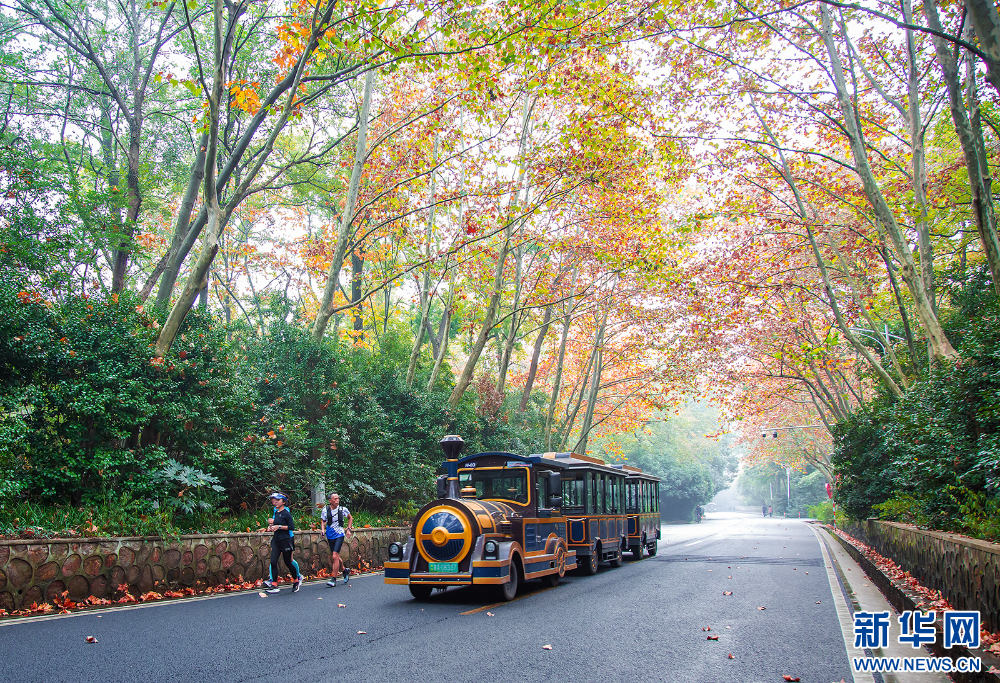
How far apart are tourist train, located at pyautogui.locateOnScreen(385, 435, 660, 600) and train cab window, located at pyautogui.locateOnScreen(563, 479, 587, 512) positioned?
0.07 feet

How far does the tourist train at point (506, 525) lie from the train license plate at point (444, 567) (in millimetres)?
15

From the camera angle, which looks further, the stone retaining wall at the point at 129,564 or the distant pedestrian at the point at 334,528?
the distant pedestrian at the point at 334,528

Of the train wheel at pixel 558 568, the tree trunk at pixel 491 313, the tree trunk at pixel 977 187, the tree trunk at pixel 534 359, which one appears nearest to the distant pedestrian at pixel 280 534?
the train wheel at pixel 558 568

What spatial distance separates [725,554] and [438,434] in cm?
960

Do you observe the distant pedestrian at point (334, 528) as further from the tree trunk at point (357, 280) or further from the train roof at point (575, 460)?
the tree trunk at point (357, 280)

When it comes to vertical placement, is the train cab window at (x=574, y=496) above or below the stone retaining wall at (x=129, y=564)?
above

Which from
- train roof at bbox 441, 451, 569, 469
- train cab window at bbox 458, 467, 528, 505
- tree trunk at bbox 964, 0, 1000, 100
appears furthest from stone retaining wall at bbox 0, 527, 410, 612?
tree trunk at bbox 964, 0, 1000, 100

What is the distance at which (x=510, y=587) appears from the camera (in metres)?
10.6

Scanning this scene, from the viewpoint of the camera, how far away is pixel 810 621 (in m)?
8.69

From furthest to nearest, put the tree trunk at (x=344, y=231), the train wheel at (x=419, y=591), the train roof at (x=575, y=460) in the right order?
the tree trunk at (x=344, y=231), the train roof at (x=575, y=460), the train wheel at (x=419, y=591)

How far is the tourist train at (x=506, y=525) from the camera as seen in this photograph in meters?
10.2

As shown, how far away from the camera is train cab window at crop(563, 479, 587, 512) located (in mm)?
14633

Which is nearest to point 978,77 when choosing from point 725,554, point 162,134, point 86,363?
point 725,554

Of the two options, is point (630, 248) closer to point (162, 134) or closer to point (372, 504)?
point (372, 504)
